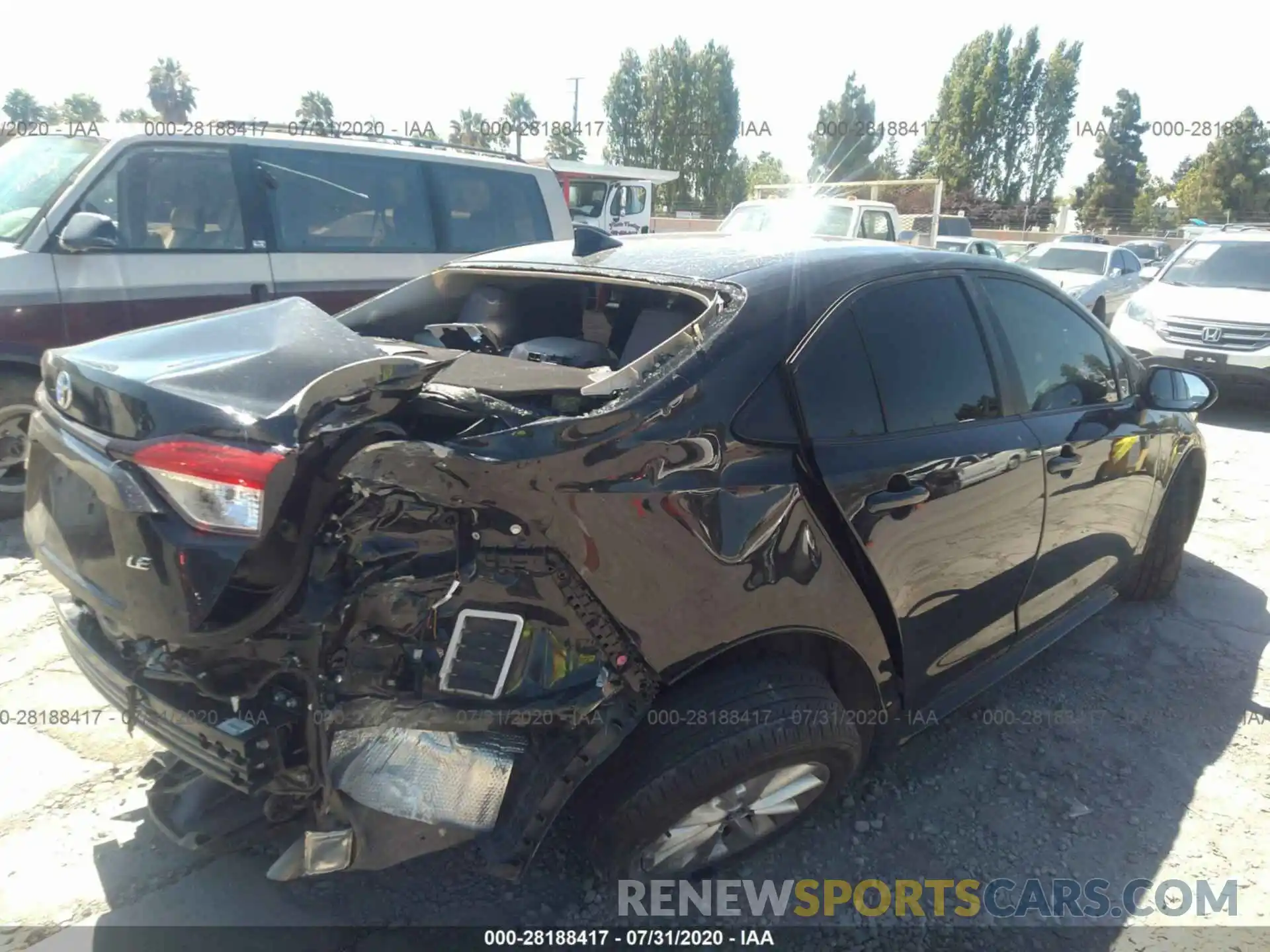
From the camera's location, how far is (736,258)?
2.61 meters

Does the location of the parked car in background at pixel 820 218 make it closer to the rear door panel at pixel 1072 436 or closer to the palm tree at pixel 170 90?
the rear door panel at pixel 1072 436

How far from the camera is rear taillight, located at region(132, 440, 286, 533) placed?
1.78 metres

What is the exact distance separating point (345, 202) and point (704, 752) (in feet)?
16.1

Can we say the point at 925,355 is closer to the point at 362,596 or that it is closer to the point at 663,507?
the point at 663,507

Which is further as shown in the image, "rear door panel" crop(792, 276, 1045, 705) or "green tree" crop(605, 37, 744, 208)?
"green tree" crop(605, 37, 744, 208)

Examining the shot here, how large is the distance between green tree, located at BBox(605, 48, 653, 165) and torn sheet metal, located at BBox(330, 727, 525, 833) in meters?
49.0

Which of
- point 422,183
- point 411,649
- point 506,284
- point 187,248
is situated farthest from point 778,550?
point 422,183

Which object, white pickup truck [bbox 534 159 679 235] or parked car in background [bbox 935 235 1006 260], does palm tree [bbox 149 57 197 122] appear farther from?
parked car in background [bbox 935 235 1006 260]

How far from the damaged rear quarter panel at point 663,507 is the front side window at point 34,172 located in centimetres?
425

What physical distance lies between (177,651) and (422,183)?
488cm

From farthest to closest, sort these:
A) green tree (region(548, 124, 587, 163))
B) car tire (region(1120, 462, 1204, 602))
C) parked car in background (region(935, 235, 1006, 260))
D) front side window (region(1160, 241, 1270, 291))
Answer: green tree (region(548, 124, 587, 163)), parked car in background (region(935, 235, 1006, 260)), front side window (region(1160, 241, 1270, 291)), car tire (region(1120, 462, 1204, 602))

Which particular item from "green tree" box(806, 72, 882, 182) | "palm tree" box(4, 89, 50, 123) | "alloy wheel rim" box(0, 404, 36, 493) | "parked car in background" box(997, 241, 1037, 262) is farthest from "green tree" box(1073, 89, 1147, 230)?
"palm tree" box(4, 89, 50, 123)

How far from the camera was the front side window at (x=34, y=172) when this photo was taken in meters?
4.70

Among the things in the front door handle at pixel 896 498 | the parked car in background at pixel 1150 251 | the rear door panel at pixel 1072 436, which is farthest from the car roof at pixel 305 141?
the parked car in background at pixel 1150 251
